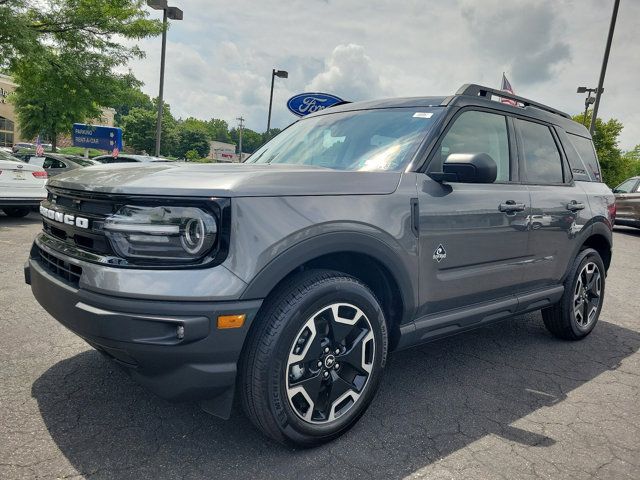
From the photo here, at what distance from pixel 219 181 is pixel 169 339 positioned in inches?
27.1

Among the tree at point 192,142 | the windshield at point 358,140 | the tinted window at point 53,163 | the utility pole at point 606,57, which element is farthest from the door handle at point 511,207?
the tree at point 192,142

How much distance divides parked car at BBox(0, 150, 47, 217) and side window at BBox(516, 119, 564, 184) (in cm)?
852

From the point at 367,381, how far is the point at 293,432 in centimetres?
49

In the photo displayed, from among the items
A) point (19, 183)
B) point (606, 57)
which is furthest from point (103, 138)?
point (606, 57)

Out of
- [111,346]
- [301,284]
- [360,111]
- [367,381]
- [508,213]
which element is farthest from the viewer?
[360,111]

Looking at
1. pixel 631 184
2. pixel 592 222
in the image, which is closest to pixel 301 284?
pixel 592 222

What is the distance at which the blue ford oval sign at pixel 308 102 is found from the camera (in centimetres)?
1171

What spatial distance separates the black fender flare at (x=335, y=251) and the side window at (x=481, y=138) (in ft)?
2.61

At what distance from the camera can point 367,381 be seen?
103 inches

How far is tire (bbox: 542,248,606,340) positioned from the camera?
13.7 feet

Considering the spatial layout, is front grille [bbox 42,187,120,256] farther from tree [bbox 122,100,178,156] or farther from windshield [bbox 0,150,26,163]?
tree [bbox 122,100,178,156]

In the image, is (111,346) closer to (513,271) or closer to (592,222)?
(513,271)

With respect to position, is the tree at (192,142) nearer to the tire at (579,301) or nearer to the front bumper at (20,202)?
the front bumper at (20,202)

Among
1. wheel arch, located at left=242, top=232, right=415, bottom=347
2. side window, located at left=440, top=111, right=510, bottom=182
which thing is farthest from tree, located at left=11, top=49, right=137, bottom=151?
wheel arch, located at left=242, top=232, right=415, bottom=347
